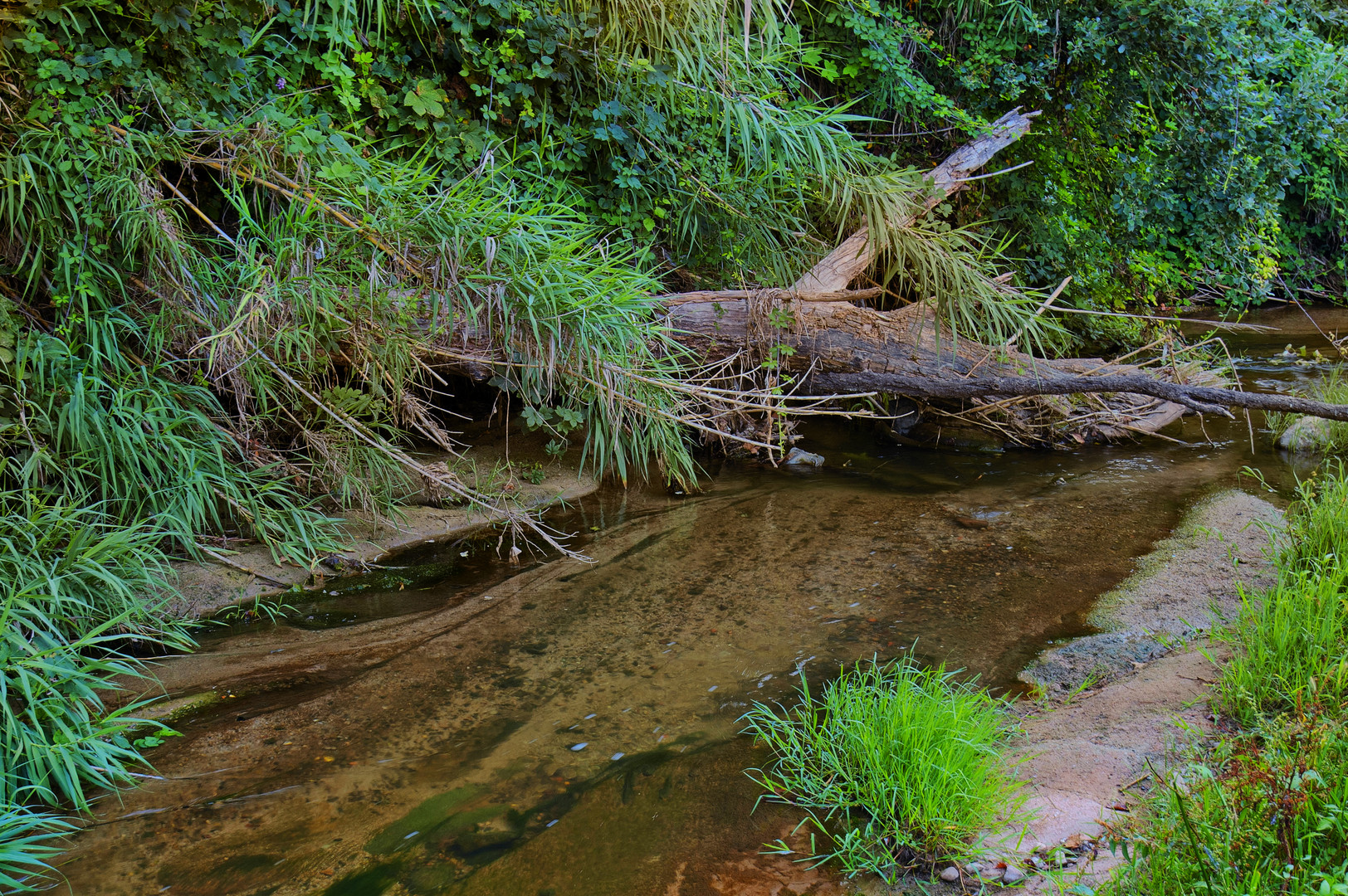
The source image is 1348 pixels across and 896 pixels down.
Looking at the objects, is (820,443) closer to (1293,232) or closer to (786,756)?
(786,756)

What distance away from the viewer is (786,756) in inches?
89.9

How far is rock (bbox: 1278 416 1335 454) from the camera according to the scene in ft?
15.8

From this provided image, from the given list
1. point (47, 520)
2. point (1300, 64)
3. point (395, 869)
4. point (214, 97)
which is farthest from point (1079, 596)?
point (1300, 64)

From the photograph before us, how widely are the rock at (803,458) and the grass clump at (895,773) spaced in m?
2.48

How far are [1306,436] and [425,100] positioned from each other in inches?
207

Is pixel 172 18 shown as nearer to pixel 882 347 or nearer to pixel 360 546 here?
pixel 360 546

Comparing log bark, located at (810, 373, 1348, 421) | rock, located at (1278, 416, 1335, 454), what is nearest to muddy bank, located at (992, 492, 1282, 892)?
log bark, located at (810, 373, 1348, 421)

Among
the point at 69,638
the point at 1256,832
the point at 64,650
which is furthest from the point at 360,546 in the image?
the point at 1256,832

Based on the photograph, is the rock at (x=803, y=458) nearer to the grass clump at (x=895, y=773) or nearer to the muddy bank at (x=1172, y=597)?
the muddy bank at (x=1172, y=597)

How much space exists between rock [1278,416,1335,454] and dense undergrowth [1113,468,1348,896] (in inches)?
103

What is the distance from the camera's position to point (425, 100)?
3.90 m

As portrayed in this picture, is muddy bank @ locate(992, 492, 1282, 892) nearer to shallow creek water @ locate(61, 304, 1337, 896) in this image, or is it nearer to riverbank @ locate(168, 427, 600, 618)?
shallow creek water @ locate(61, 304, 1337, 896)

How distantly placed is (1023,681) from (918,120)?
4140 millimetres

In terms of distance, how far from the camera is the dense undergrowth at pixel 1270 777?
153cm
